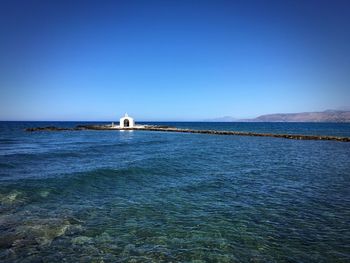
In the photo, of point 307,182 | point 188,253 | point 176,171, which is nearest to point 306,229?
point 188,253

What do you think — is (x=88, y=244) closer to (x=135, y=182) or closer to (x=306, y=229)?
(x=306, y=229)

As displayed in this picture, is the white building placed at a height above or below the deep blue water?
above

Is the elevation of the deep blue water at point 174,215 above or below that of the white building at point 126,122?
below

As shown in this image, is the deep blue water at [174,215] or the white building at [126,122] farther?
the white building at [126,122]

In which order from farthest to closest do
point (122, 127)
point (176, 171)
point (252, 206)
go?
point (122, 127) < point (176, 171) < point (252, 206)

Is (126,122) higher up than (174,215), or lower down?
higher up

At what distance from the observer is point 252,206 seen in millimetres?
13641

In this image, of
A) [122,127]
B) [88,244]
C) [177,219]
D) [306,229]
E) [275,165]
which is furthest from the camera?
[122,127]

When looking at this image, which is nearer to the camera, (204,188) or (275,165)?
(204,188)

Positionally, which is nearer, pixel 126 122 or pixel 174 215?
pixel 174 215

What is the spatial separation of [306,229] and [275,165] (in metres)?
16.5

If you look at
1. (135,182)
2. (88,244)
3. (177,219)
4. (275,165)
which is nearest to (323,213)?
(177,219)

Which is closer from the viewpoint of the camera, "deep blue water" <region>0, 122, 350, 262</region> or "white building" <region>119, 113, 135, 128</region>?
"deep blue water" <region>0, 122, 350, 262</region>

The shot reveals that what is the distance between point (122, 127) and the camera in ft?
315
